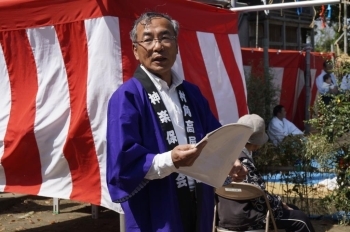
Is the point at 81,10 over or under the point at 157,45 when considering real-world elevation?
over

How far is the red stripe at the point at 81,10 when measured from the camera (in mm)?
4344

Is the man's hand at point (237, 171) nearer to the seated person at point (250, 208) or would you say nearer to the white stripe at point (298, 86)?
the seated person at point (250, 208)

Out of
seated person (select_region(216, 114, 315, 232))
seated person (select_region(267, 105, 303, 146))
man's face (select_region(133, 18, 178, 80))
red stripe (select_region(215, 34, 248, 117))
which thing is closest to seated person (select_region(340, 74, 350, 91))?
red stripe (select_region(215, 34, 248, 117))

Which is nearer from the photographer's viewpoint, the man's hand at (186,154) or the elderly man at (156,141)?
the man's hand at (186,154)

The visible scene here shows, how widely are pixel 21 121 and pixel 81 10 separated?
103 centimetres

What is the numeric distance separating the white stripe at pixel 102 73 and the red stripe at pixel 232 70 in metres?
1.57

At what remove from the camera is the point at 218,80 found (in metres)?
5.47

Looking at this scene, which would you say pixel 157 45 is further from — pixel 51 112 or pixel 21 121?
pixel 21 121

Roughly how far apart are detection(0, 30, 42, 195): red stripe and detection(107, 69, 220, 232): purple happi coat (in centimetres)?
238

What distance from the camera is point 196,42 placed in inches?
206

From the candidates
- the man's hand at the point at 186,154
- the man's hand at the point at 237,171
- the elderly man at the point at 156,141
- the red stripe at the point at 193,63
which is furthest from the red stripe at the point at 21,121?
the man's hand at the point at 186,154

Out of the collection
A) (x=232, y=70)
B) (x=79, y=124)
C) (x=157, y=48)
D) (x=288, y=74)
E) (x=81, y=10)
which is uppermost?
(x=81, y=10)

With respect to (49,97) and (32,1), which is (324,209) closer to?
(49,97)

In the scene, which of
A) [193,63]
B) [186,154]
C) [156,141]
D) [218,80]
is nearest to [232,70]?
[218,80]
